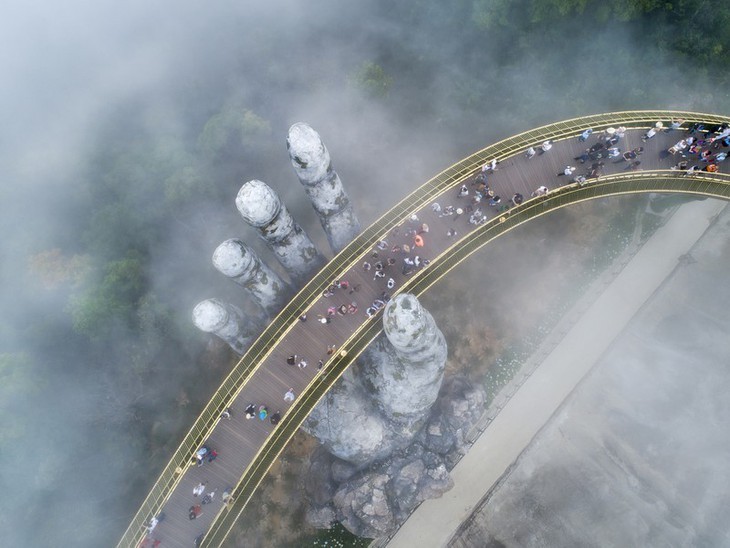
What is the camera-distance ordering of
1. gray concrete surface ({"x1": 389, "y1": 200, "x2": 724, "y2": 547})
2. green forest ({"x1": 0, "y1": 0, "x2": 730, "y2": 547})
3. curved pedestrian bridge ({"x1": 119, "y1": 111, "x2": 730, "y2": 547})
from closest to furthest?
curved pedestrian bridge ({"x1": 119, "y1": 111, "x2": 730, "y2": 547}) < gray concrete surface ({"x1": 389, "y1": 200, "x2": 724, "y2": 547}) < green forest ({"x1": 0, "y1": 0, "x2": 730, "y2": 547})

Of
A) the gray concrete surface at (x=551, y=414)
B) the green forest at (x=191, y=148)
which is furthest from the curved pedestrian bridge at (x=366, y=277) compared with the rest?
the green forest at (x=191, y=148)

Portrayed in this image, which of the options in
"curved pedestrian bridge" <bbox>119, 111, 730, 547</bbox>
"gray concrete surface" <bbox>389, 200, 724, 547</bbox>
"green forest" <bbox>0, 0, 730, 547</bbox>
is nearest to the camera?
"curved pedestrian bridge" <bbox>119, 111, 730, 547</bbox>

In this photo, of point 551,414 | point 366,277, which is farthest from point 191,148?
point 551,414


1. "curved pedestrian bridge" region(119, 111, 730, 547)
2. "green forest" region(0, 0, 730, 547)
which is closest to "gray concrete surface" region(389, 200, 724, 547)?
"curved pedestrian bridge" region(119, 111, 730, 547)

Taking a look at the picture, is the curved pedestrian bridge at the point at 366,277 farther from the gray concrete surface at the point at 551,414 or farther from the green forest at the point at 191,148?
the green forest at the point at 191,148

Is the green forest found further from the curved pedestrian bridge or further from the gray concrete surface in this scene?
the gray concrete surface

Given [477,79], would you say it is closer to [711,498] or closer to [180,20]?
[180,20]
